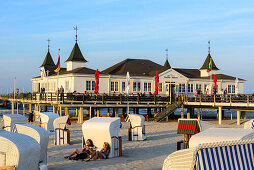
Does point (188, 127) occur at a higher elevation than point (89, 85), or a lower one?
lower

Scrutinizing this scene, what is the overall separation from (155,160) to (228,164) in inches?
262

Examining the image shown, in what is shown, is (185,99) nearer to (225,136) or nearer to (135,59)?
(135,59)

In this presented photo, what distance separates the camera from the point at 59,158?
13.3m

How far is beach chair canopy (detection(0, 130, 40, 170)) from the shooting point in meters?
8.48

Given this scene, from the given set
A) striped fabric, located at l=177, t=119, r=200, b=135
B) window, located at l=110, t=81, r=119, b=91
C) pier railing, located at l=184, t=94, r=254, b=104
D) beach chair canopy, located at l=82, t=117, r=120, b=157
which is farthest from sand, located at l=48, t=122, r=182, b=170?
window, located at l=110, t=81, r=119, b=91

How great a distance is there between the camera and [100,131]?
13453mm

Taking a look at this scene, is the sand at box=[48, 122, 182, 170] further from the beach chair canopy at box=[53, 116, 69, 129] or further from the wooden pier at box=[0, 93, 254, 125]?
the wooden pier at box=[0, 93, 254, 125]

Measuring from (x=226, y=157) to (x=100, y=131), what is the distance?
757 centimetres

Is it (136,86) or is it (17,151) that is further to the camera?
(136,86)

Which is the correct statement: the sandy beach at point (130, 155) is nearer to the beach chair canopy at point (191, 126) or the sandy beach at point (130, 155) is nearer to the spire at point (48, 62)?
the beach chair canopy at point (191, 126)

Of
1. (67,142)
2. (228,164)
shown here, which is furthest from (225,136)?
(67,142)

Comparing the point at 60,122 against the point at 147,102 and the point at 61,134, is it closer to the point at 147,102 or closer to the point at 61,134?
the point at 61,134

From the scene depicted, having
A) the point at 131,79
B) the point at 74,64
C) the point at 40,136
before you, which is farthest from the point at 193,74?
the point at 40,136

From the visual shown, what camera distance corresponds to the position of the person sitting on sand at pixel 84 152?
1280 centimetres
